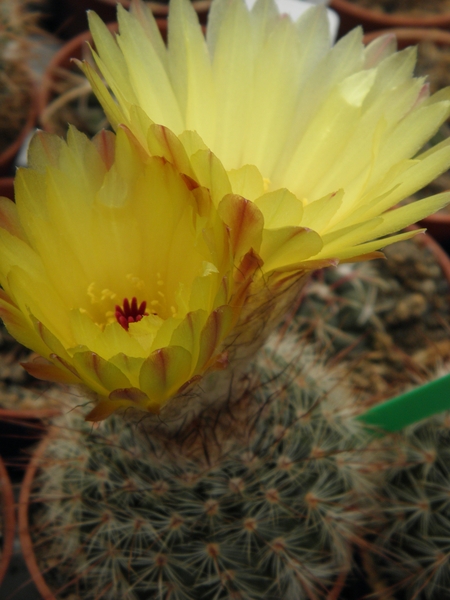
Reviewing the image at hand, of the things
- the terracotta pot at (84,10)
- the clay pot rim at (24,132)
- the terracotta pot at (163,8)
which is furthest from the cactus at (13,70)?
the terracotta pot at (163,8)

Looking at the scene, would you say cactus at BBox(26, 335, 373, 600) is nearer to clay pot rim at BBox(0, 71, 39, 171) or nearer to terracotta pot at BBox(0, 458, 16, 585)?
terracotta pot at BBox(0, 458, 16, 585)

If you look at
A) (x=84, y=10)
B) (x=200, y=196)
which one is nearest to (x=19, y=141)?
(x=84, y=10)

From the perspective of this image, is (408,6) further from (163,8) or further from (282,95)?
(282,95)

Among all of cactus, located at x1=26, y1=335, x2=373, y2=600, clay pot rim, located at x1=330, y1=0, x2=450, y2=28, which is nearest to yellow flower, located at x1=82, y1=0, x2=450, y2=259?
cactus, located at x1=26, y1=335, x2=373, y2=600

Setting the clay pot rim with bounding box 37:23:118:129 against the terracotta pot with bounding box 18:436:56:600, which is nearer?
the terracotta pot with bounding box 18:436:56:600

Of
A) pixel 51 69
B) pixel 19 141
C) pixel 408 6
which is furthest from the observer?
pixel 408 6

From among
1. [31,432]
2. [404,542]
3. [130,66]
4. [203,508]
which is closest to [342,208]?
[130,66]
